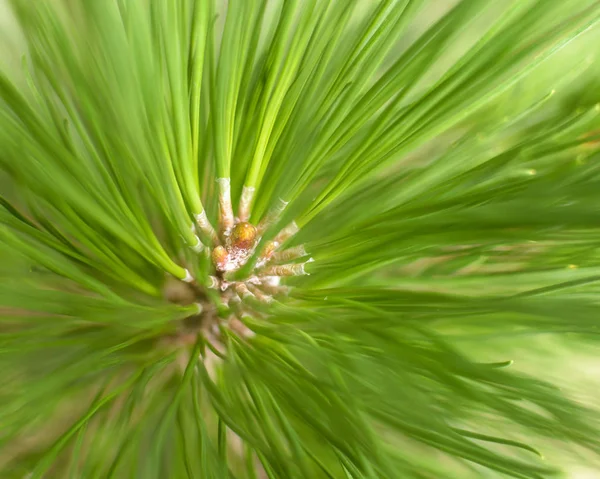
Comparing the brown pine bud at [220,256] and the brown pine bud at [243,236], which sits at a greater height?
the brown pine bud at [243,236]

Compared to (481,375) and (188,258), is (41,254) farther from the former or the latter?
(481,375)

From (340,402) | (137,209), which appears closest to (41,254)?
(137,209)

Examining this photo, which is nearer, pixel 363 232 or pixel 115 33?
pixel 115 33

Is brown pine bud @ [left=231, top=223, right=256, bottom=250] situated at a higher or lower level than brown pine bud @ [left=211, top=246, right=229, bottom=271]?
higher
